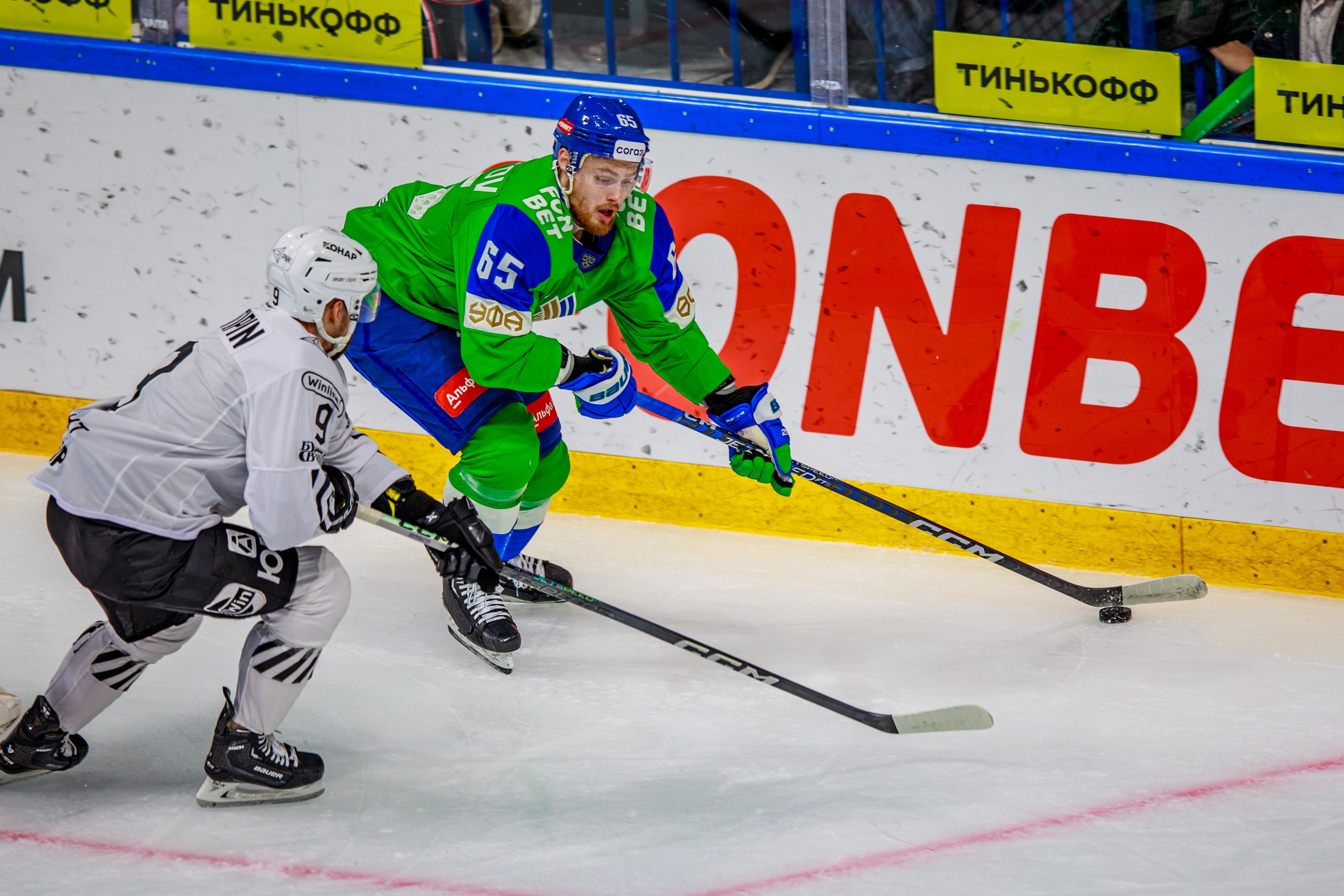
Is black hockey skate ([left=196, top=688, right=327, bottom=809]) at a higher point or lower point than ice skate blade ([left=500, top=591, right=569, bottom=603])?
higher

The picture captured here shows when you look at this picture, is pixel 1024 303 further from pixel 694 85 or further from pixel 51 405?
pixel 51 405

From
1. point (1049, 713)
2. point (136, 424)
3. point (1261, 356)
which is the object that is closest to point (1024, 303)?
point (1261, 356)

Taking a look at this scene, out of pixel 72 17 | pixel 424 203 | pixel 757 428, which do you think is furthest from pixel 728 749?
pixel 72 17

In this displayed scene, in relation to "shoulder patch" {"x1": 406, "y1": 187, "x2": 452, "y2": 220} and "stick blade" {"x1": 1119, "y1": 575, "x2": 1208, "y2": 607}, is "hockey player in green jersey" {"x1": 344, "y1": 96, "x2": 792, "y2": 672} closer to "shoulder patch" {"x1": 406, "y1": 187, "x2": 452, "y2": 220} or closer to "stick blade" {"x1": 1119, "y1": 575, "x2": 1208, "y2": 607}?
"shoulder patch" {"x1": 406, "y1": 187, "x2": 452, "y2": 220}

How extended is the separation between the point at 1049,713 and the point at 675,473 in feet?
4.77

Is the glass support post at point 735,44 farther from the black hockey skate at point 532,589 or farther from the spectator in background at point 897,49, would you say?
the black hockey skate at point 532,589

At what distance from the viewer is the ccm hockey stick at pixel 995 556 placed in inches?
117

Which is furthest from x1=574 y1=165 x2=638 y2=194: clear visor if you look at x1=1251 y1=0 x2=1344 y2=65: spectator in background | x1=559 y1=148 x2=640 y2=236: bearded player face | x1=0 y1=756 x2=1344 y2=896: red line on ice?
x1=1251 y1=0 x2=1344 y2=65: spectator in background

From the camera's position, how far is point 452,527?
224 cm

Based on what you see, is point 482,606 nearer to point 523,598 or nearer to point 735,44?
point 523,598

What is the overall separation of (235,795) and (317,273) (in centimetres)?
95

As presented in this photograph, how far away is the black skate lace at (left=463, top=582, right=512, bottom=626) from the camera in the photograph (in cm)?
286

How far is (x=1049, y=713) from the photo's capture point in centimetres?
272

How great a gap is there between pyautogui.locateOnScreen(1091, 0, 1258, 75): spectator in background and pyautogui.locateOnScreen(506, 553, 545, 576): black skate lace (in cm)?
214
